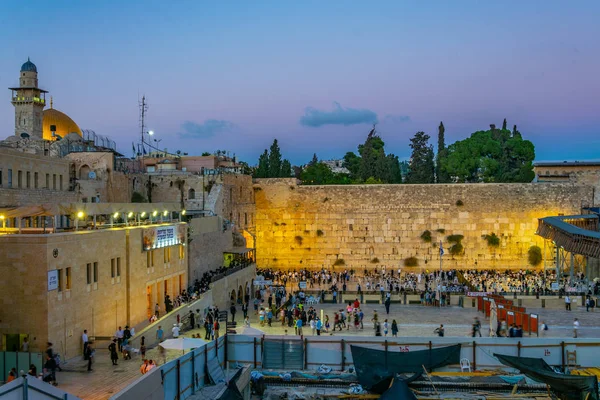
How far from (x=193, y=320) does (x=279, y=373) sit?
23.5 feet

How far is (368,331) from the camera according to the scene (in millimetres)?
21953

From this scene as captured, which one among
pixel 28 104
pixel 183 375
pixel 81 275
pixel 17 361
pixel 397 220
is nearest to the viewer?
pixel 183 375

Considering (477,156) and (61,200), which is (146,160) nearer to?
(61,200)

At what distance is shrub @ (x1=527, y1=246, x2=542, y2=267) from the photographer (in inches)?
1596

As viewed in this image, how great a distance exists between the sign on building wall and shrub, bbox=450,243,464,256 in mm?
22407

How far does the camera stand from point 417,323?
76.8 feet

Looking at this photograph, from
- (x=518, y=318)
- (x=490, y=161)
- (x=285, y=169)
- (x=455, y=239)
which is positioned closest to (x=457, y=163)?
(x=490, y=161)

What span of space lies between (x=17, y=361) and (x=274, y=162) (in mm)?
37146

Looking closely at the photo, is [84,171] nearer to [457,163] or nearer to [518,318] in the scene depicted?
[518,318]

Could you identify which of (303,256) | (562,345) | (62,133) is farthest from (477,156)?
(562,345)

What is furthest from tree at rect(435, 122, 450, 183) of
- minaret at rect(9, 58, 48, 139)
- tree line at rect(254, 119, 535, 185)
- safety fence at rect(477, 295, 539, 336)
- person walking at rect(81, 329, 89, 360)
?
person walking at rect(81, 329, 89, 360)

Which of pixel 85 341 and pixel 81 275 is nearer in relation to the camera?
pixel 85 341

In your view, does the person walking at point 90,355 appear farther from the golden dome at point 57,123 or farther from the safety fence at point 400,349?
the golden dome at point 57,123

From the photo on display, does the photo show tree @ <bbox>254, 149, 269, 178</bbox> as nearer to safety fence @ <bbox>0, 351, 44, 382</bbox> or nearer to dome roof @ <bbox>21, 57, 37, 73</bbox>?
dome roof @ <bbox>21, 57, 37, 73</bbox>
